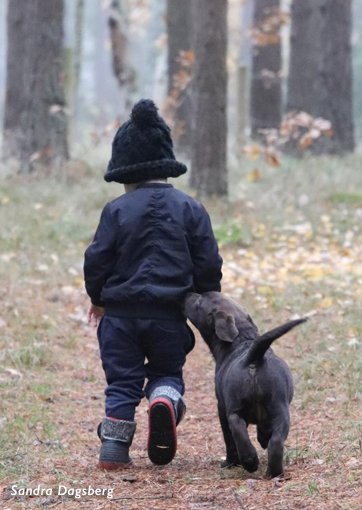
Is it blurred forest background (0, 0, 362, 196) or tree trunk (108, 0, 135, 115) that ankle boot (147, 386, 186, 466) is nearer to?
blurred forest background (0, 0, 362, 196)

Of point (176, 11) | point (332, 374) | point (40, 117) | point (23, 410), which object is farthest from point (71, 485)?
point (176, 11)

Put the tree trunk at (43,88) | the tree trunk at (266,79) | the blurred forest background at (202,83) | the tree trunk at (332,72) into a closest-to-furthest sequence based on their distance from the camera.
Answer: the blurred forest background at (202,83)
the tree trunk at (43,88)
the tree trunk at (332,72)
the tree trunk at (266,79)

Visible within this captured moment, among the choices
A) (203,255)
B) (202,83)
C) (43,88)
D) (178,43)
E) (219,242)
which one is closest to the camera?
(203,255)

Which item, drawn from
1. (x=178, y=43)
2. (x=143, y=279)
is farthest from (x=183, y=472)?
(x=178, y=43)

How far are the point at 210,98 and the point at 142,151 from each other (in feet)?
22.3

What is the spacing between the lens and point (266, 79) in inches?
725

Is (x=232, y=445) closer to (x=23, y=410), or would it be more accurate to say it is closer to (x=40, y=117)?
(x=23, y=410)

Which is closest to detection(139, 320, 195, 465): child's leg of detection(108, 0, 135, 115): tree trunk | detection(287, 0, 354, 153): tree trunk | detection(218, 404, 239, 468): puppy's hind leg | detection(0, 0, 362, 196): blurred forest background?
detection(218, 404, 239, 468): puppy's hind leg

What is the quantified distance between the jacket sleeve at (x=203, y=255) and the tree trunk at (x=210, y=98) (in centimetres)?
686

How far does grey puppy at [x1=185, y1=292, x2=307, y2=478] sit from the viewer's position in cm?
458

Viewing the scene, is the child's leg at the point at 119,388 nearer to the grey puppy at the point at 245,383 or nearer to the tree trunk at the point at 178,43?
the grey puppy at the point at 245,383

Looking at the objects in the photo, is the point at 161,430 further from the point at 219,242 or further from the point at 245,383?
the point at 219,242

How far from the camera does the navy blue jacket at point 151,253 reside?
513 cm

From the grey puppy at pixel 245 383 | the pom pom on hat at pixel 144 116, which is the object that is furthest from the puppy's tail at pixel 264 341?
the pom pom on hat at pixel 144 116
